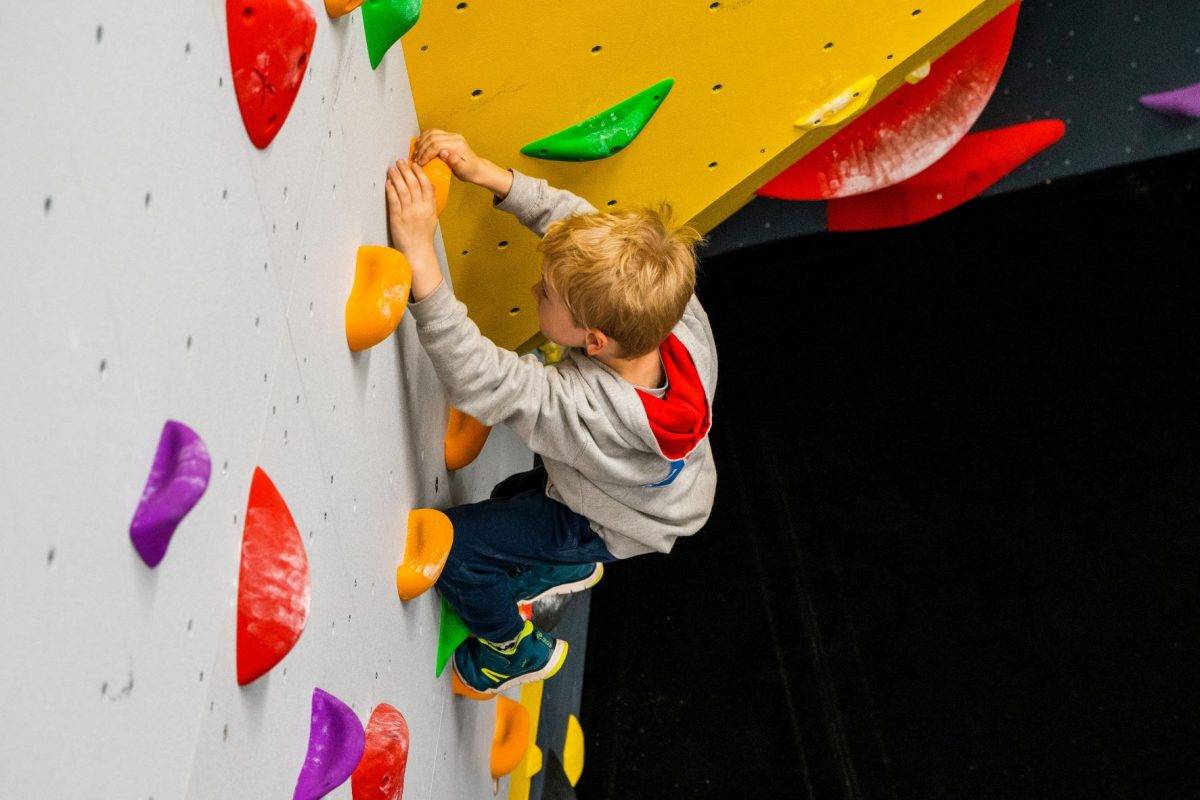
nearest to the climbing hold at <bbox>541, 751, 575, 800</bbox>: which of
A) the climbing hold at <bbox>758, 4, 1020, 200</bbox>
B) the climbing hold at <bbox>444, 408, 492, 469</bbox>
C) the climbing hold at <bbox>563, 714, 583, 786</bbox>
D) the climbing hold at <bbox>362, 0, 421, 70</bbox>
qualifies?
the climbing hold at <bbox>563, 714, 583, 786</bbox>

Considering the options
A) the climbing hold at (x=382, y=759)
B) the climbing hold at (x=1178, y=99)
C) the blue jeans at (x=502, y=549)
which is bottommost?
the climbing hold at (x=1178, y=99)

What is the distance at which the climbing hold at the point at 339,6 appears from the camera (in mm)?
931

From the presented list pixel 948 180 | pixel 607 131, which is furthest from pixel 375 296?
pixel 948 180

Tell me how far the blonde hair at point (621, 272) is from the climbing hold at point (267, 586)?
49 cm

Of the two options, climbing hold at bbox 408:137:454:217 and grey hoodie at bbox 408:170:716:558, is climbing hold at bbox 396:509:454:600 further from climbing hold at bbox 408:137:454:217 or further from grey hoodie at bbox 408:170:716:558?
climbing hold at bbox 408:137:454:217

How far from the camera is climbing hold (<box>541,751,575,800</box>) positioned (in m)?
1.95

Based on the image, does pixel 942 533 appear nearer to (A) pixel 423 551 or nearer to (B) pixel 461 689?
(B) pixel 461 689

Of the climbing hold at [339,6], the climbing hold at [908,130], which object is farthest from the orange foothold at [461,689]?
the climbing hold at [908,130]

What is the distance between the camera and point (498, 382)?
1187 mm

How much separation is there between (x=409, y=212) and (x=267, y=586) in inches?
20.0

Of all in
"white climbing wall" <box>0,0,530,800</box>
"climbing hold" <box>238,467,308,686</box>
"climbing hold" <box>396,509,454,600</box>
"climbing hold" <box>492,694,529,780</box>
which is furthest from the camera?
"climbing hold" <box>492,694,529,780</box>

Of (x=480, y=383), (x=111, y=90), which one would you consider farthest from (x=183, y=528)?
(x=480, y=383)

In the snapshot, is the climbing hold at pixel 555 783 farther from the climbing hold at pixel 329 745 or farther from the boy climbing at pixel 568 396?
the climbing hold at pixel 329 745

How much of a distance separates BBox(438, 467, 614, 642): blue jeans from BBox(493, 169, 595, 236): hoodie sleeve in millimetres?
311
